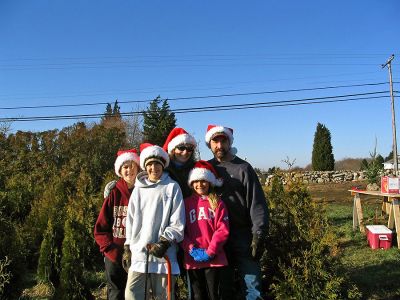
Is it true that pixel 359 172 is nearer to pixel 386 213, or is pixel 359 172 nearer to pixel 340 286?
pixel 386 213

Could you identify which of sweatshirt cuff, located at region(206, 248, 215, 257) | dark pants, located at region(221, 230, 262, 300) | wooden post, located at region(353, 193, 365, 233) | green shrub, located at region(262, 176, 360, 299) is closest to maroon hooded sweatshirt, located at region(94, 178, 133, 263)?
sweatshirt cuff, located at region(206, 248, 215, 257)

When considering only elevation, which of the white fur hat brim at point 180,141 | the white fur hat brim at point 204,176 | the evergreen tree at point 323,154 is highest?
the evergreen tree at point 323,154

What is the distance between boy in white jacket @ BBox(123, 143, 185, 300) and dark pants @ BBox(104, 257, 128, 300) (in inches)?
13.4

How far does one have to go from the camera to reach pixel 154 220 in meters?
3.43

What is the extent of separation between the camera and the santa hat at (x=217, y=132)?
3.87 m

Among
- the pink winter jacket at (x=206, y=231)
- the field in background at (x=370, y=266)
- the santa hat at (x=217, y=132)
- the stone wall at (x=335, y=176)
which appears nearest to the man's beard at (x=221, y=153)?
the santa hat at (x=217, y=132)

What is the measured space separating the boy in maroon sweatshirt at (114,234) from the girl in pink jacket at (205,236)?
64 cm

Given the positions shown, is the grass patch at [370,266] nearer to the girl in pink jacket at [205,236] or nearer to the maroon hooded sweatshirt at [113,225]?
the girl in pink jacket at [205,236]

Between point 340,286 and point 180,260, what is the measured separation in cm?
161

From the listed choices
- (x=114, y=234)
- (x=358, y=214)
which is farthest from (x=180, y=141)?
(x=358, y=214)

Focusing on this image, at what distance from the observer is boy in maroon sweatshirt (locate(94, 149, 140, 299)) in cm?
375

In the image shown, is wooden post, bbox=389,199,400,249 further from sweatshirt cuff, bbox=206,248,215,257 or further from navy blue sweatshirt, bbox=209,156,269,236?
sweatshirt cuff, bbox=206,248,215,257

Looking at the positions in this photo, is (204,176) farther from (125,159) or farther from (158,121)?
(158,121)

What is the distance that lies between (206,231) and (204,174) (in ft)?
1.68
